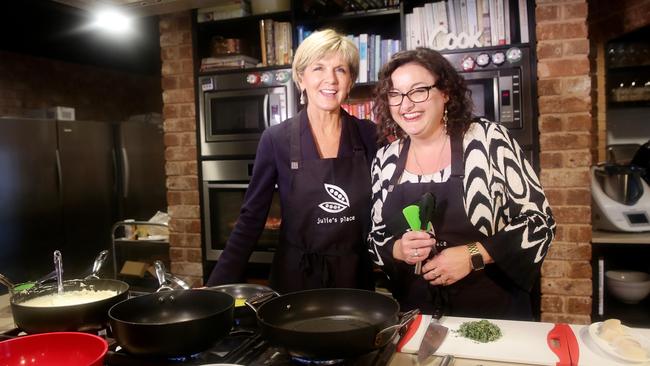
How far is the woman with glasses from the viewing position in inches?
59.3

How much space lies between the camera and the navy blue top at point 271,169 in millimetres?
1846

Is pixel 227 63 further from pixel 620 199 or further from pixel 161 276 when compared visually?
pixel 620 199

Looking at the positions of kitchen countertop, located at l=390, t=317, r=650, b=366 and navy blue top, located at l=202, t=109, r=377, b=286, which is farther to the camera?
navy blue top, located at l=202, t=109, r=377, b=286

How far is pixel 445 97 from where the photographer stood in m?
1.70

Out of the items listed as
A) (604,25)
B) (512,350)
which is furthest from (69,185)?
(604,25)

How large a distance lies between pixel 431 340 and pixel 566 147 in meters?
1.96

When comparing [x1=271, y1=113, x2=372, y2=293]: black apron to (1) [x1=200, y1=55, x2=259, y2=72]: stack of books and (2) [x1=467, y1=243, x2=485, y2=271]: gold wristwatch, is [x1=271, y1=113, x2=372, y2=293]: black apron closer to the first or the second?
(2) [x1=467, y1=243, x2=485, y2=271]: gold wristwatch

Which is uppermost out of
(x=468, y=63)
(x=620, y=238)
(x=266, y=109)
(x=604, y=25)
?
(x=604, y=25)

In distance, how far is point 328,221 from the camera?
182cm

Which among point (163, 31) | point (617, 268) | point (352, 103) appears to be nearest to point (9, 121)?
point (163, 31)

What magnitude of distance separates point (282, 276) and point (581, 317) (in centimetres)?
179

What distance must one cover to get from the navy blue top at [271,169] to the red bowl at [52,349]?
85cm

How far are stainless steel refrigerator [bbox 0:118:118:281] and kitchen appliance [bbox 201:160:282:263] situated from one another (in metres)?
2.04

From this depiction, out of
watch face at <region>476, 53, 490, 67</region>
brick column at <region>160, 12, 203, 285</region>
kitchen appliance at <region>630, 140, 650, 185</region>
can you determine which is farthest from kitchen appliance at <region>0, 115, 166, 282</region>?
kitchen appliance at <region>630, 140, 650, 185</region>
